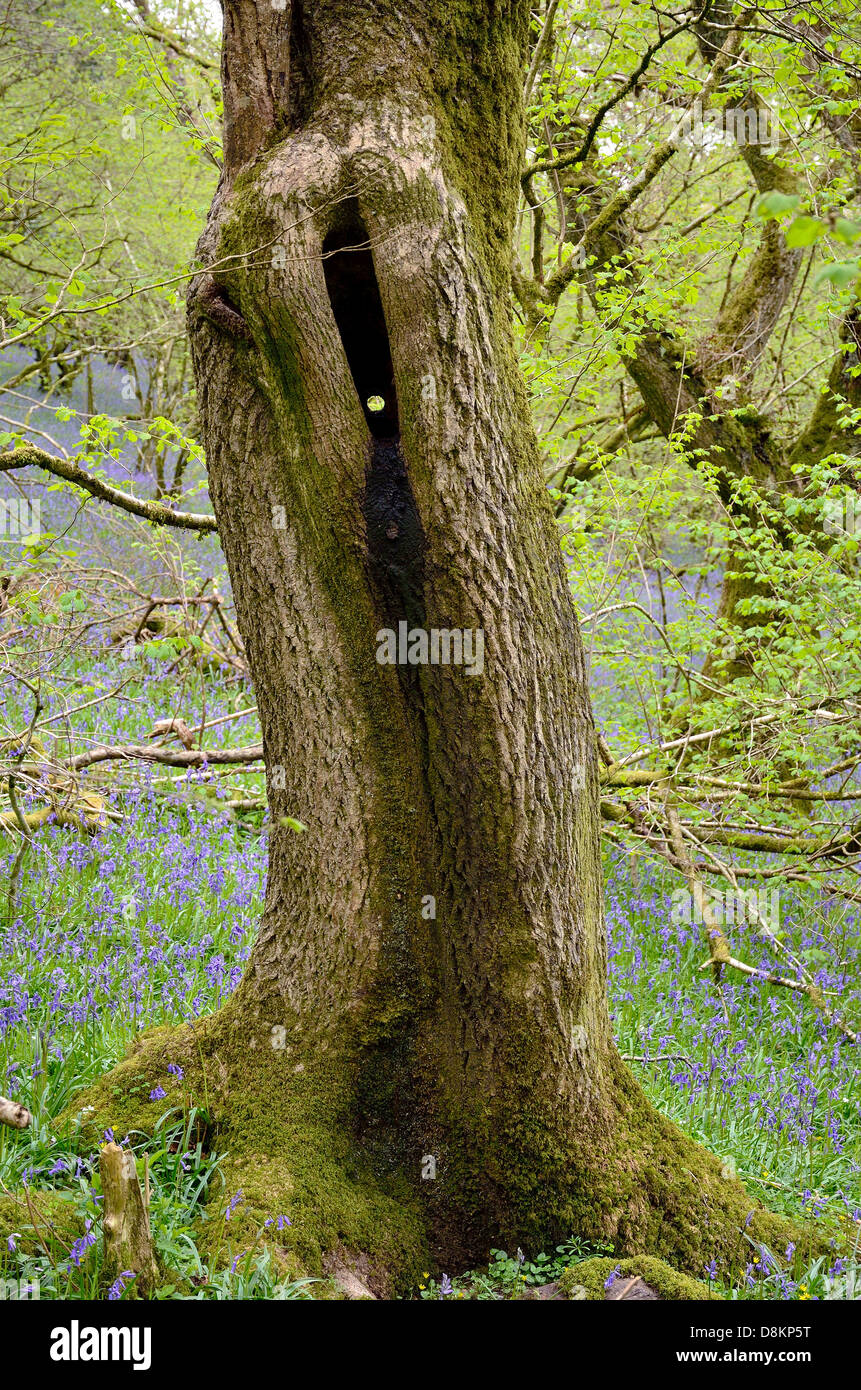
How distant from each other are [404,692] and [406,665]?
0.27 feet

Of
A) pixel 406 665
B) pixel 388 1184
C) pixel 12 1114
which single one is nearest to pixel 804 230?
pixel 406 665

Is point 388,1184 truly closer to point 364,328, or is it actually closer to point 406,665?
point 406,665

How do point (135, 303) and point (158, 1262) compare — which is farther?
point (135, 303)

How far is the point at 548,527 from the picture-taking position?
2.93 meters

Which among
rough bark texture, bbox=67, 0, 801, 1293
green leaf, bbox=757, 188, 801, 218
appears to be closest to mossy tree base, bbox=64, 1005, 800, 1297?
rough bark texture, bbox=67, 0, 801, 1293

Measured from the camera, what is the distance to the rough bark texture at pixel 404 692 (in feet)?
8.79

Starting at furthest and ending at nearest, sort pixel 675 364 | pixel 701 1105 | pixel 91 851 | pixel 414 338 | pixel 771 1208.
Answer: pixel 675 364 → pixel 91 851 → pixel 701 1105 → pixel 771 1208 → pixel 414 338

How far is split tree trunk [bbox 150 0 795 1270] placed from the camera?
105 inches

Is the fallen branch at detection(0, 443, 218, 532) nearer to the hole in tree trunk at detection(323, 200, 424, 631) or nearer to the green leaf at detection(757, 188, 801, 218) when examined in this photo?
the hole in tree trunk at detection(323, 200, 424, 631)

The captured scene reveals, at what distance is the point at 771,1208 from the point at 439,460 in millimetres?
2958

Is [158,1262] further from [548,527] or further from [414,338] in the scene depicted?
[414,338]

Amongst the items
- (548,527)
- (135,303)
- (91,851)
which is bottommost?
(91,851)
